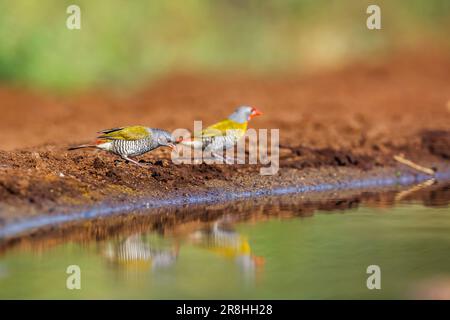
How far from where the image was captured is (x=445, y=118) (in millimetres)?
15773

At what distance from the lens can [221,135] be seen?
35.4ft

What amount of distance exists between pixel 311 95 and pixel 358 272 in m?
11.9

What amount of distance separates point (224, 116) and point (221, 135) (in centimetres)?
479

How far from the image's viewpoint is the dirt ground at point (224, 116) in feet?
30.6

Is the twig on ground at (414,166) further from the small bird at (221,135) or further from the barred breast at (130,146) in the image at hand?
the barred breast at (130,146)

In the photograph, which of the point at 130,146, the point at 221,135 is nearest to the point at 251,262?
the point at 130,146

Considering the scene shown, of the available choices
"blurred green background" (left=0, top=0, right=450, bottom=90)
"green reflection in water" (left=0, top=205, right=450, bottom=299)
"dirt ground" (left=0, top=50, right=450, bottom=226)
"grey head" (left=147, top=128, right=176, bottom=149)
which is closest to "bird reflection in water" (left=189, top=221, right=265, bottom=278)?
"green reflection in water" (left=0, top=205, right=450, bottom=299)

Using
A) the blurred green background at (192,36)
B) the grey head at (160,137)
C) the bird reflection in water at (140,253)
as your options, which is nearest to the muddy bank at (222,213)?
the bird reflection in water at (140,253)

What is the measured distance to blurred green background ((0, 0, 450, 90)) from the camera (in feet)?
56.2

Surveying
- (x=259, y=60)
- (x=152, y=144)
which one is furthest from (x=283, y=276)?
(x=259, y=60)

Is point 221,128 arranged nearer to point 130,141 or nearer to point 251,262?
point 130,141

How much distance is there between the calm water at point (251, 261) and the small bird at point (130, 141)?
1438 millimetres
